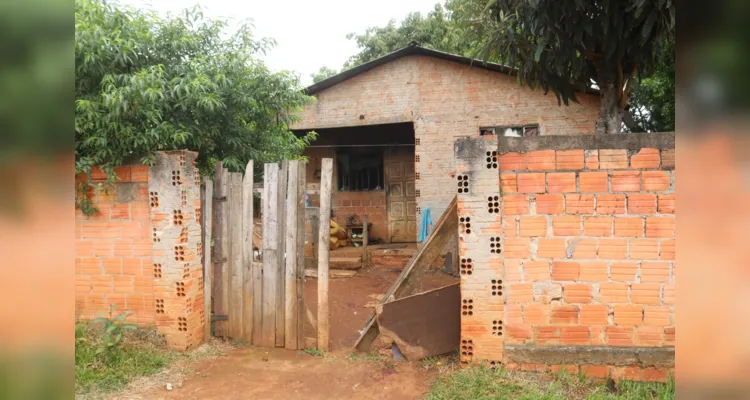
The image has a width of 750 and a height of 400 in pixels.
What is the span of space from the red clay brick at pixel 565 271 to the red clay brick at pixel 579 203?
465 mm

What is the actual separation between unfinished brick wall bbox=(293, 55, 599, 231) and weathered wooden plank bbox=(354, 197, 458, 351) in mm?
5178

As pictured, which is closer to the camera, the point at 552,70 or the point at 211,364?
the point at 211,364

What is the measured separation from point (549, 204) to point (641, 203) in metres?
0.76

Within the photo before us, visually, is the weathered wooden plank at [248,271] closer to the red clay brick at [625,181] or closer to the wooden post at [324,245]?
the wooden post at [324,245]

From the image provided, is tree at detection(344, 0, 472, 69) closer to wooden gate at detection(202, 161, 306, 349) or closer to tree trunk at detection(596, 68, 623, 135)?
tree trunk at detection(596, 68, 623, 135)

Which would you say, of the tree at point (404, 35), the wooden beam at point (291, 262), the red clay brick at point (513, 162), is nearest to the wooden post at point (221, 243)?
the wooden beam at point (291, 262)

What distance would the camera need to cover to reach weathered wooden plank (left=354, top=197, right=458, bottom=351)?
13.8 feet

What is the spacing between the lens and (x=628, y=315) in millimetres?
3586

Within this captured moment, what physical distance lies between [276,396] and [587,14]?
16.3ft

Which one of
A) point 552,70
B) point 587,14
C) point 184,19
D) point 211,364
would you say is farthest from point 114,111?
point 552,70

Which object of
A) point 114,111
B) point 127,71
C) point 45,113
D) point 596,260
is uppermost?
point 127,71

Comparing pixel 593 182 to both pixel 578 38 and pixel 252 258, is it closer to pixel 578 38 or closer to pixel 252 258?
pixel 578 38

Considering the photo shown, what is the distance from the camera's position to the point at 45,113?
0.63 metres

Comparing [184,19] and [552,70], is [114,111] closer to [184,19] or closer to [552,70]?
[184,19]
